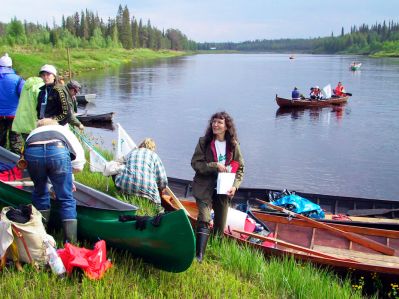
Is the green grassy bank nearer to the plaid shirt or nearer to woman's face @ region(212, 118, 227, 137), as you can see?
the plaid shirt

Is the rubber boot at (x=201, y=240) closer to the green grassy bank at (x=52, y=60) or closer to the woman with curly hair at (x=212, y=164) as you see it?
the woman with curly hair at (x=212, y=164)

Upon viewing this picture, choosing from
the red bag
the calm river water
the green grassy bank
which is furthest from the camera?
the green grassy bank

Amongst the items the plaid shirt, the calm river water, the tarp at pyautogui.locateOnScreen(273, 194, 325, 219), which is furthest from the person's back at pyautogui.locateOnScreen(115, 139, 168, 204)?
the calm river water

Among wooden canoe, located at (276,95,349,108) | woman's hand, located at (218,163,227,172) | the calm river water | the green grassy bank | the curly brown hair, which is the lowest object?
the calm river water

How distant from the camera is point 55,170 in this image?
4.68 metres

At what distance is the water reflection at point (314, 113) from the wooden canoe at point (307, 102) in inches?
10.1

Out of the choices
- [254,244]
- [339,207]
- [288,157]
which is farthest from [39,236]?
[288,157]

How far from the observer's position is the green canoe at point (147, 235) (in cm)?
446

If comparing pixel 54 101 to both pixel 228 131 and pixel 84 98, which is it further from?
pixel 84 98

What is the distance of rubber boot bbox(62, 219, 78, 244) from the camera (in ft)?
16.5

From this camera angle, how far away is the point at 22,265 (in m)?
4.55

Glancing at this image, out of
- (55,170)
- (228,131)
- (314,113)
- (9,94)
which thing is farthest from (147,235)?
(314,113)

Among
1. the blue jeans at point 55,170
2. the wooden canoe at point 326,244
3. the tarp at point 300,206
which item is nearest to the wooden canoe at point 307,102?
the tarp at point 300,206

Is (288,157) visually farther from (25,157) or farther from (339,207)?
(25,157)
